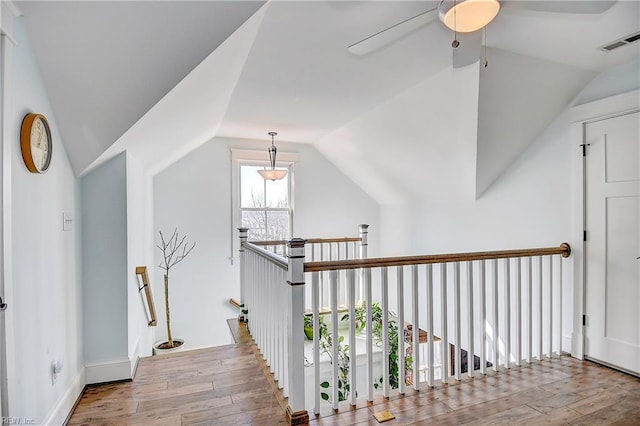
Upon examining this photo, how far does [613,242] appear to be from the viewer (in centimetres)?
278

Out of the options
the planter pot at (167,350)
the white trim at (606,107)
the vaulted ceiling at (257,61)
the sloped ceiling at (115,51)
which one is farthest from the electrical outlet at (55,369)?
the white trim at (606,107)

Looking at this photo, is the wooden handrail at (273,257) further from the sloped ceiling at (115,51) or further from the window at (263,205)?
the window at (263,205)

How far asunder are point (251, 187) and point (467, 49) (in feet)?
12.2

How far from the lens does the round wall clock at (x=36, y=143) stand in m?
1.65

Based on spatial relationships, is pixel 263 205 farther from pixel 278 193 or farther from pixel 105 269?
pixel 105 269

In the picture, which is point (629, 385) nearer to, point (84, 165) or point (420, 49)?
point (420, 49)

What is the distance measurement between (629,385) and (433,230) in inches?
107

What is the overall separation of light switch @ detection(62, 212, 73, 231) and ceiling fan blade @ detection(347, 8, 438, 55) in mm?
2047

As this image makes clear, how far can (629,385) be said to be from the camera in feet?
8.12

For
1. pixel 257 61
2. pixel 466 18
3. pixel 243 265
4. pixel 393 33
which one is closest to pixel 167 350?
pixel 243 265

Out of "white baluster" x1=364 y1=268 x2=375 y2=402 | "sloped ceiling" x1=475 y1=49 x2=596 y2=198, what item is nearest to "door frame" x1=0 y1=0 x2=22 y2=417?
"white baluster" x1=364 y1=268 x2=375 y2=402

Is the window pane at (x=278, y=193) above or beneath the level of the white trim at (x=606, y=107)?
beneath

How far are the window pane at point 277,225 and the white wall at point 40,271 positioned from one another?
325 cm

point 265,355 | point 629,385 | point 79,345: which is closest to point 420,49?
point 265,355
